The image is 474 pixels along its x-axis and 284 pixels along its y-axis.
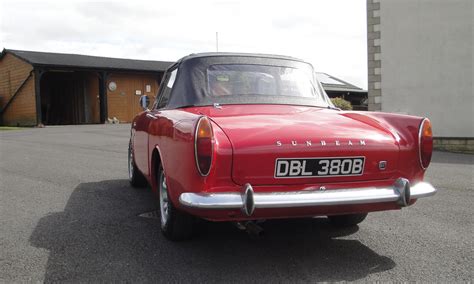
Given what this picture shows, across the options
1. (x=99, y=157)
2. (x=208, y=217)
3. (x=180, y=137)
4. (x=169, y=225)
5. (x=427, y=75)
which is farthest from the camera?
(x=427, y=75)

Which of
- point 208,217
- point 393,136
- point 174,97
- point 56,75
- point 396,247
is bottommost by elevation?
point 396,247

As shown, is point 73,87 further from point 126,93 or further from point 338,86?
point 338,86

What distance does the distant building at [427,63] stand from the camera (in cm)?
1295

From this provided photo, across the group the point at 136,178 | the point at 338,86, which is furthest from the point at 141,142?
the point at 338,86

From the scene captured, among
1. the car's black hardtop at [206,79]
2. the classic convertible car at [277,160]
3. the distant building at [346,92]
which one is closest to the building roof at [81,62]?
the distant building at [346,92]

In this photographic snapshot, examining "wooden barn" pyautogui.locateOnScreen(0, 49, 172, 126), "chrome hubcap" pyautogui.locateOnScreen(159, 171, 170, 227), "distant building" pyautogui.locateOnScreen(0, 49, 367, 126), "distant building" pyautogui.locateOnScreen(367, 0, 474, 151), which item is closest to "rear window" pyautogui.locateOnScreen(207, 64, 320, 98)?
"chrome hubcap" pyautogui.locateOnScreen(159, 171, 170, 227)

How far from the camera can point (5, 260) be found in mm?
3422

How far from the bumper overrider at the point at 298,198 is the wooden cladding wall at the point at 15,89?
83.3 ft

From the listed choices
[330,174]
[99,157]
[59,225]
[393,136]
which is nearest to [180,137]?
[330,174]

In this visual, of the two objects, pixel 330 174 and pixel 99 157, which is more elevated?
pixel 330 174

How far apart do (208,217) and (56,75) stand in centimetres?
3060

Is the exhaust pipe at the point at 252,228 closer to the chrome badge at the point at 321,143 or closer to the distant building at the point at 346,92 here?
the chrome badge at the point at 321,143

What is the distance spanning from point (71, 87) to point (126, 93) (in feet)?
12.8

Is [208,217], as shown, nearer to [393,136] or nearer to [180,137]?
[180,137]
